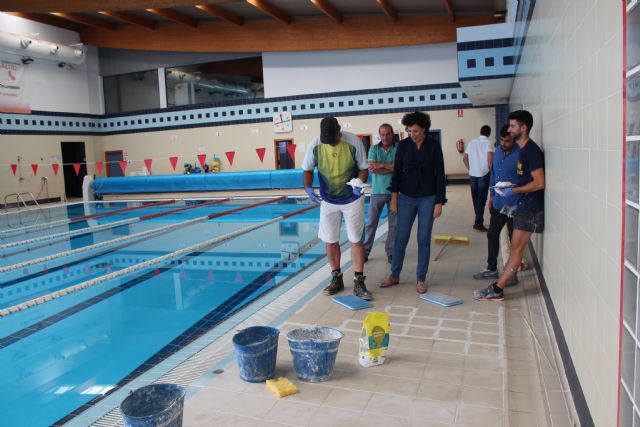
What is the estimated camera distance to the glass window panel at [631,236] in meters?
1.34

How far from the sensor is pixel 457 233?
7145 millimetres

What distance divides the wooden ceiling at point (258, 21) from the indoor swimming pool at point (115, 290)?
6486 mm

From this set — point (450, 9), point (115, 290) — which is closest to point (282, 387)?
point (115, 290)

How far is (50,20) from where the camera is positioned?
17156 millimetres

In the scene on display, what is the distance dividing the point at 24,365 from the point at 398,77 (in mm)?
13980

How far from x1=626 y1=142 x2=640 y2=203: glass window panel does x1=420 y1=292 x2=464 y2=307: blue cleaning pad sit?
2.66 metres

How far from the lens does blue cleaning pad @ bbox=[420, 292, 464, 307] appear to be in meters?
3.98

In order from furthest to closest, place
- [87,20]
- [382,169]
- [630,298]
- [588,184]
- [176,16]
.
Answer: [87,20] < [176,16] < [382,169] < [588,184] < [630,298]

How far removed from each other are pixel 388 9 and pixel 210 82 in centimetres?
740

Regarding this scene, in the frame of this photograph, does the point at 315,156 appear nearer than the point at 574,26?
No

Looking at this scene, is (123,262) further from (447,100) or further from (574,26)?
(447,100)

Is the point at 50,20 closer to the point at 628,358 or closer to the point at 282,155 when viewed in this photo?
the point at 282,155

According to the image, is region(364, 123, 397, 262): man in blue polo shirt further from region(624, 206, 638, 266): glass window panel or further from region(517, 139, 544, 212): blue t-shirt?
region(624, 206, 638, 266): glass window panel

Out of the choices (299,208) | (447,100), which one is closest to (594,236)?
(299,208)
